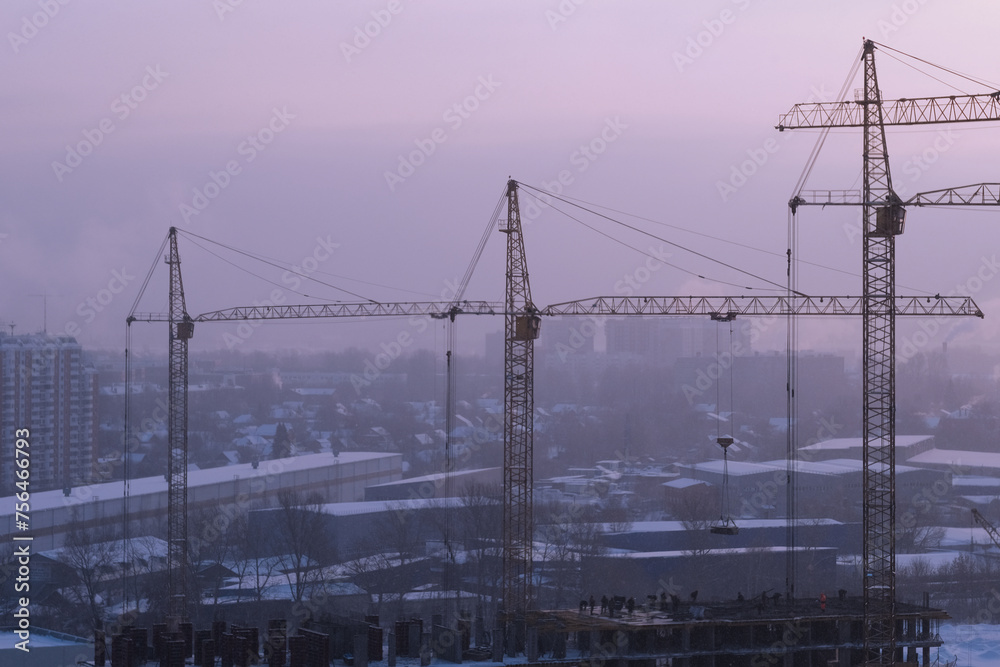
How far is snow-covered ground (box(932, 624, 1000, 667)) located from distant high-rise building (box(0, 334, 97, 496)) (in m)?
54.7

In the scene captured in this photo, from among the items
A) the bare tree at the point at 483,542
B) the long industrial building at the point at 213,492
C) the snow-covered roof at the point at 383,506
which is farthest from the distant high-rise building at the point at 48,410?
the bare tree at the point at 483,542

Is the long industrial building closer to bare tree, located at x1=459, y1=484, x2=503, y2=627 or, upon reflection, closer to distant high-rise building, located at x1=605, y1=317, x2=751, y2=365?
bare tree, located at x1=459, y1=484, x2=503, y2=627

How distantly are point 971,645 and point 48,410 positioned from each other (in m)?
61.8

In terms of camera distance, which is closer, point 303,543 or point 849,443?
point 303,543

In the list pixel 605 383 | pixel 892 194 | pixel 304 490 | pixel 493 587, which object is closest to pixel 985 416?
pixel 605 383

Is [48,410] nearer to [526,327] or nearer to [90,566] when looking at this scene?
[90,566]

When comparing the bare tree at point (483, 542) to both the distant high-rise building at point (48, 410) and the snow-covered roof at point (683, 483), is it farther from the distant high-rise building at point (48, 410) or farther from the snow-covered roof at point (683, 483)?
the distant high-rise building at point (48, 410)

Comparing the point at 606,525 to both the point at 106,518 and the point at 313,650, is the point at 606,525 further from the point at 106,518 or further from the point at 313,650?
the point at 313,650

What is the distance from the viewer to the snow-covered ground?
136 feet

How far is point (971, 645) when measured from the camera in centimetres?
4434

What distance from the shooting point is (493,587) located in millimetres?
50812

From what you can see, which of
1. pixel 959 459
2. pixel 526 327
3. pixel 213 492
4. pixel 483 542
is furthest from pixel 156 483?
pixel 959 459

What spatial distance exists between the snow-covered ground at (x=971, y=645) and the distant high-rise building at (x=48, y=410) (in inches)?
2152

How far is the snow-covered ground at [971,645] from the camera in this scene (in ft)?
136
